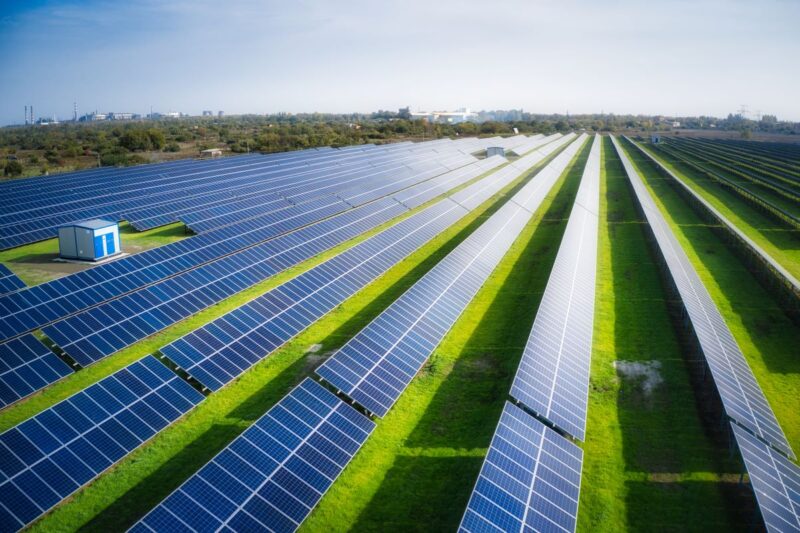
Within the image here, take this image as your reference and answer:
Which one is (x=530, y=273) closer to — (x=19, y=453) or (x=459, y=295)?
(x=459, y=295)

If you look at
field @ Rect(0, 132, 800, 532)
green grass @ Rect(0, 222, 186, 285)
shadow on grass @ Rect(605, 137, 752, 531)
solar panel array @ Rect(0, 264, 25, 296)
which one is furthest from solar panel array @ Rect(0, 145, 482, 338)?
shadow on grass @ Rect(605, 137, 752, 531)

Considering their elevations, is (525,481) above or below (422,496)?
above

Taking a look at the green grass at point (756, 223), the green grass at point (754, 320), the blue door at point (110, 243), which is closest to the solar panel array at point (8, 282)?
the blue door at point (110, 243)

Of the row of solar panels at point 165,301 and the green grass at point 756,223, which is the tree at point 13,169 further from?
the green grass at point 756,223

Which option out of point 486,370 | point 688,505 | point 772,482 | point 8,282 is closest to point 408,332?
point 486,370

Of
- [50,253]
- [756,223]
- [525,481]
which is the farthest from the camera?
[756,223]

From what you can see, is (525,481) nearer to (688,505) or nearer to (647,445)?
(688,505)

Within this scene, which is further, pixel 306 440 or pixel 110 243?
pixel 110 243
